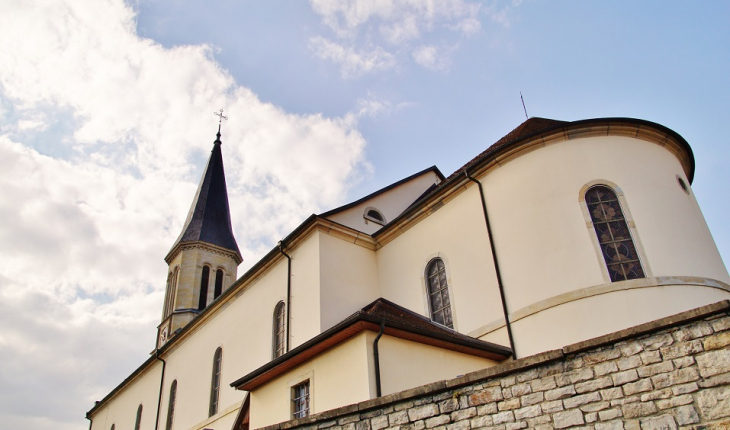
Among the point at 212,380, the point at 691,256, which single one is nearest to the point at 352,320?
the point at 691,256

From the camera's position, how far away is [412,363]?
32.0ft

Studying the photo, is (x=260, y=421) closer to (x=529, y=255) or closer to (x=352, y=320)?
(x=352, y=320)

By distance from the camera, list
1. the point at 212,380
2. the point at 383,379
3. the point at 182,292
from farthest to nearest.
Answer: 1. the point at 182,292
2. the point at 212,380
3. the point at 383,379

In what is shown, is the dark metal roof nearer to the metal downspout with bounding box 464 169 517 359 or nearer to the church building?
the church building

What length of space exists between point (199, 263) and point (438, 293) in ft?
61.8

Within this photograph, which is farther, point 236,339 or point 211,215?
point 211,215

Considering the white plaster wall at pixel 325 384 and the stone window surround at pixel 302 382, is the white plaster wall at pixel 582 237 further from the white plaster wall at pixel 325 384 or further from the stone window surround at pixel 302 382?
the stone window surround at pixel 302 382

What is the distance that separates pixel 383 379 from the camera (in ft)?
30.5

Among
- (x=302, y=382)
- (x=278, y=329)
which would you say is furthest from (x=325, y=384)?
(x=278, y=329)

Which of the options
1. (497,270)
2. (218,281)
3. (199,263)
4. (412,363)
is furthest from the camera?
(218,281)

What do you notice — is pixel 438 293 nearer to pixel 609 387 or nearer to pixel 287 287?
pixel 287 287

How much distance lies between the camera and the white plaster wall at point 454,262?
472 inches

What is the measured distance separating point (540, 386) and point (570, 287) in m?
5.92

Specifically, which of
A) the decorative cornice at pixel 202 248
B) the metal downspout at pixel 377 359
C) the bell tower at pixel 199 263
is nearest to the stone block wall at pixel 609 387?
the metal downspout at pixel 377 359
